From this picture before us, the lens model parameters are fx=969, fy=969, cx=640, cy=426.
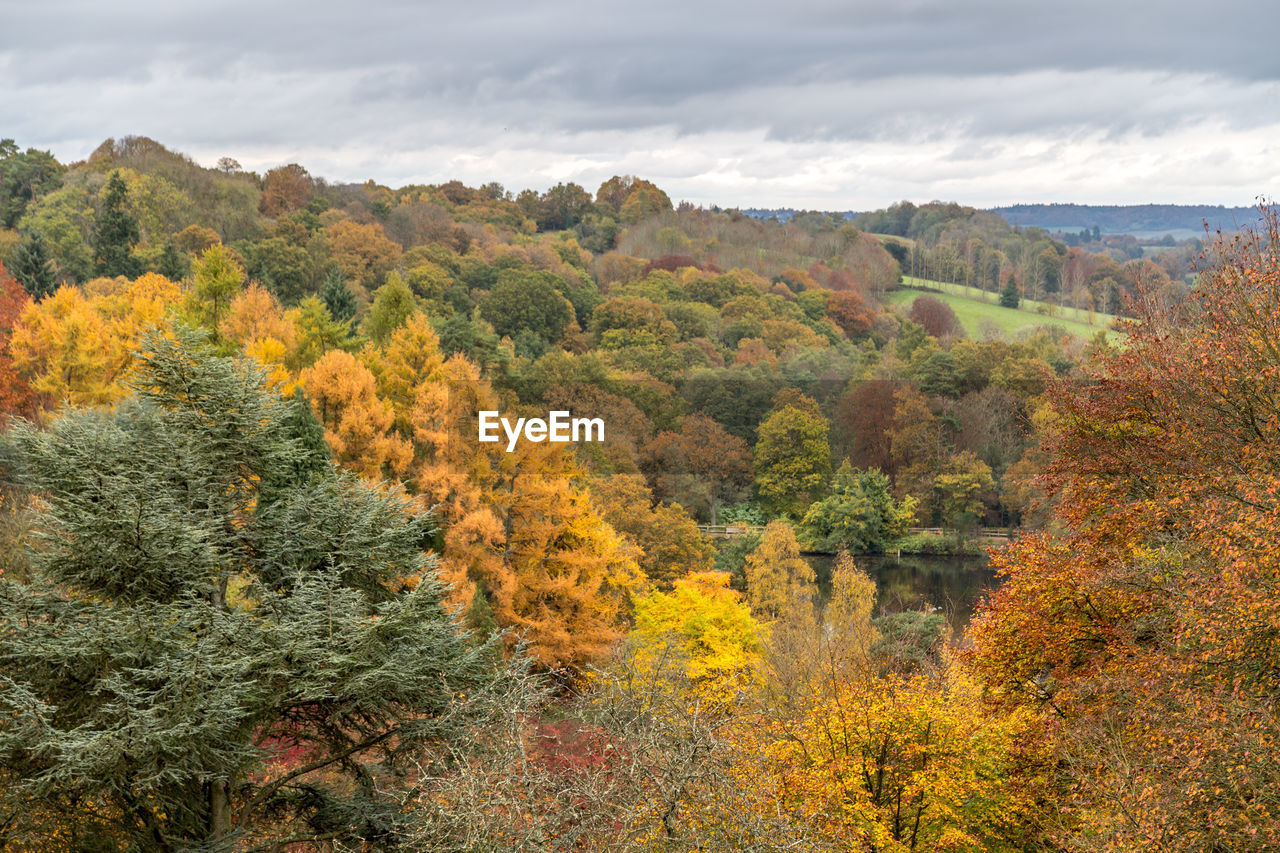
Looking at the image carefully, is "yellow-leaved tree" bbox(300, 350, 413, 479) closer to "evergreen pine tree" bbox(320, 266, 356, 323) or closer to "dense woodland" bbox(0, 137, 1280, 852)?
"dense woodland" bbox(0, 137, 1280, 852)

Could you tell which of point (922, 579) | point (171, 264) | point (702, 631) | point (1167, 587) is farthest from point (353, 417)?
point (171, 264)

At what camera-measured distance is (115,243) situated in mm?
55125

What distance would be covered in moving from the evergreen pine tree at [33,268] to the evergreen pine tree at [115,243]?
4573 mm

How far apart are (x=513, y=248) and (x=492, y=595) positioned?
69.0 metres

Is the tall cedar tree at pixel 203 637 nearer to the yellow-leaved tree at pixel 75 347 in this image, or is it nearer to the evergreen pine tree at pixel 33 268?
the yellow-leaved tree at pixel 75 347

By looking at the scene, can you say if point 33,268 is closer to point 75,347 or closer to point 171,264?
point 171,264

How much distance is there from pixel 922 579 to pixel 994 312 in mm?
63017

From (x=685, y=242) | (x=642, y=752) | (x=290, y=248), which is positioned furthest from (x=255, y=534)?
(x=685, y=242)

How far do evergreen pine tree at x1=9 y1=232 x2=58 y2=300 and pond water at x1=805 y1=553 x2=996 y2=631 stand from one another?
40.1 meters

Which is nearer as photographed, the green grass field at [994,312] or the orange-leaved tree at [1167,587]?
the orange-leaved tree at [1167,587]

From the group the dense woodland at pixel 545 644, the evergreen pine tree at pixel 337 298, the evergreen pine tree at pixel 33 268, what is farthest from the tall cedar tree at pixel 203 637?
the evergreen pine tree at pixel 33 268

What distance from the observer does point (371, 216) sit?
94625 mm

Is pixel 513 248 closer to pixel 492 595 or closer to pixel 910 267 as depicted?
pixel 910 267

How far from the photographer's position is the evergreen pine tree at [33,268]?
155 ft
